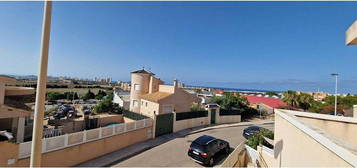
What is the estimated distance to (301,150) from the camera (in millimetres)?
4297

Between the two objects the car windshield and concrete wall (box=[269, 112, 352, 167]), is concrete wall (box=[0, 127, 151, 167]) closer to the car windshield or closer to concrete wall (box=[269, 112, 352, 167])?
the car windshield

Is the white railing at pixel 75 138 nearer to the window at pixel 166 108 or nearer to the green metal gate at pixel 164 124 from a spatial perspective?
the green metal gate at pixel 164 124

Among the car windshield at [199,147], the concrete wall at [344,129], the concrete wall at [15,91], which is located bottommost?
the car windshield at [199,147]

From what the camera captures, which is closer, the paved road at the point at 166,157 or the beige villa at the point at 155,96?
the paved road at the point at 166,157

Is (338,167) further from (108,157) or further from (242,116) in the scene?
(242,116)

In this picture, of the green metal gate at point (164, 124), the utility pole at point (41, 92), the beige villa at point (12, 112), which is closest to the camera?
the utility pole at point (41, 92)

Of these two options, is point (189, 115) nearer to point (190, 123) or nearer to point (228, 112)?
point (190, 123)

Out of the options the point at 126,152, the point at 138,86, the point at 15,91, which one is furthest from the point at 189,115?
the point at 15,91

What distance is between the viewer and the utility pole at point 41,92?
2.75m

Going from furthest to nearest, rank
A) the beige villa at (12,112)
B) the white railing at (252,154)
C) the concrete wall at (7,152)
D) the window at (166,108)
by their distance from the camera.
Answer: the window at (166,108) → the white railing at (252,154) → the beige villa at (12,112) → the concrete wall at (7,152)

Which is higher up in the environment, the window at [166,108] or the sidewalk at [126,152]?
the window at [166,108]

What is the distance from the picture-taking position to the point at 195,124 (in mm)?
20062

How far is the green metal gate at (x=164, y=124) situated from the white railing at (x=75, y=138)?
78.8 inches

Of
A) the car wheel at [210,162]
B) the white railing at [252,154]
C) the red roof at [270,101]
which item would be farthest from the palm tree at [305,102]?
the car wheel at [210,162]
